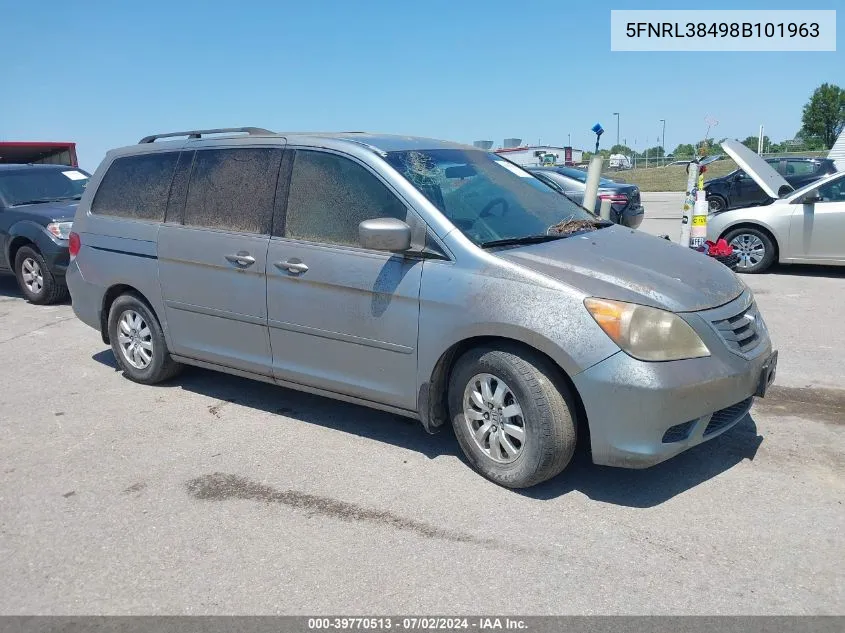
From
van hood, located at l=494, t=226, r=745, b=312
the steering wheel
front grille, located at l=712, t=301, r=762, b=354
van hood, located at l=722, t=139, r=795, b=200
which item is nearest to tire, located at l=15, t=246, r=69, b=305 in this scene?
the steering wheel

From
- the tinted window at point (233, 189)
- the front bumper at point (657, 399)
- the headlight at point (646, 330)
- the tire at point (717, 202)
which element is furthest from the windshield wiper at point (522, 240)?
the tire at point (717, 202)

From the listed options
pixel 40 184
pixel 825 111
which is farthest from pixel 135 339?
pixel 825 111

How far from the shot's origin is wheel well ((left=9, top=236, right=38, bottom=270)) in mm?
9641

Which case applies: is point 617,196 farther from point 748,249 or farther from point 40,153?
point 40,153

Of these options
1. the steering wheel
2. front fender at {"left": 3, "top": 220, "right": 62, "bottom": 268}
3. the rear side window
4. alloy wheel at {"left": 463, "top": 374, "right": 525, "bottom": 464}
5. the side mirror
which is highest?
the rear side window

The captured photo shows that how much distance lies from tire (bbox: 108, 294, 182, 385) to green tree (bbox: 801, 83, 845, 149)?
62421mm

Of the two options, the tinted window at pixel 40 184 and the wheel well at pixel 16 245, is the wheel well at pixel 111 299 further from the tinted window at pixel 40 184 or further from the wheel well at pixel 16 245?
the tinted window at pixel 40 184

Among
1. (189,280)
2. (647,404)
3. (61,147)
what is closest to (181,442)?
(189,280)

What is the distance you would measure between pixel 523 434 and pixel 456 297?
31.0 inches

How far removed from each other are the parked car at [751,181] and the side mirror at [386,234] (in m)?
14.9

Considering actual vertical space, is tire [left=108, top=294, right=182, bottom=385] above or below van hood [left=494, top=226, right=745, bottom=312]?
below

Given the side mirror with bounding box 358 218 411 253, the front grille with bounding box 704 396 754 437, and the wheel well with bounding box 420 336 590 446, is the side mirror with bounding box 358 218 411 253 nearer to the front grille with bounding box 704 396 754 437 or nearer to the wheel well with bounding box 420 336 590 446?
the wheel well with bounding box 420 336 590 446

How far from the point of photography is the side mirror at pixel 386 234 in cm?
397

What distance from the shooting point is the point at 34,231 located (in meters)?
9.48
